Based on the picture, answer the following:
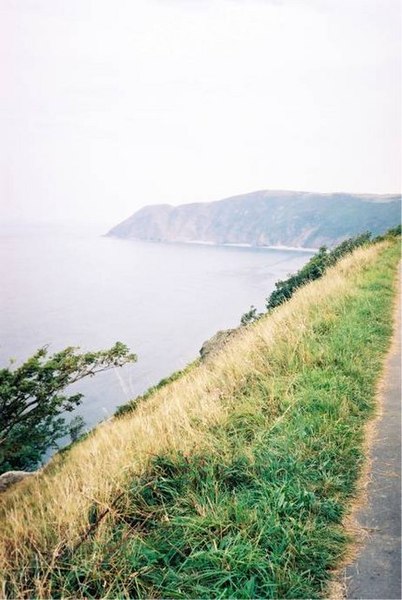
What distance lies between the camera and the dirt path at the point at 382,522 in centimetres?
254

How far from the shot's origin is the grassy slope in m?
2.58

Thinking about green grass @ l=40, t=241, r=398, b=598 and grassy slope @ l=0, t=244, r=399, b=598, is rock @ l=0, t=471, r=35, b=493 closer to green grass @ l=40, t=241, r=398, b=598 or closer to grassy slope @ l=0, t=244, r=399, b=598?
grassy slope @ l=0, t=244, r=399, b=598

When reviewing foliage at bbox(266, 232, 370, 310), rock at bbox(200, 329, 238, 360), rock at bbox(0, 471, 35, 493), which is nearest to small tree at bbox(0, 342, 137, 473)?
rock at bbox(0, 471, 35, 493)

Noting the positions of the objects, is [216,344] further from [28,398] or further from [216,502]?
[216,502]

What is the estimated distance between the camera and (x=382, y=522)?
10.1 feet

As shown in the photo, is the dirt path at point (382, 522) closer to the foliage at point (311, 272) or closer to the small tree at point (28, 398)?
the foliage at point (311, 272)

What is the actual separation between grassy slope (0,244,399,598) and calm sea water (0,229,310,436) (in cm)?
2037

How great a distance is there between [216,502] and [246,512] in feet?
0.84

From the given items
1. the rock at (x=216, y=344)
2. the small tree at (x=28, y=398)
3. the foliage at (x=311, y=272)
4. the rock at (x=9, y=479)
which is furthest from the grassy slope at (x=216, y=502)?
the small tree at (x=28, y=398)

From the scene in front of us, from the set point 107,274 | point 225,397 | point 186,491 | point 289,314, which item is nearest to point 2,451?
point 289,314

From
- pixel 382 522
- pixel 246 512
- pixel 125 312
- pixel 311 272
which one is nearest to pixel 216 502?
pixel 246 512

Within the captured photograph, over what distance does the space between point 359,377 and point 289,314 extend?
11.3 feet

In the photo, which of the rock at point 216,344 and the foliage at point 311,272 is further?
the foliage at point 311,272

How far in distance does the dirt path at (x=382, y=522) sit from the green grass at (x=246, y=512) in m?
0.15
